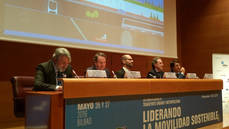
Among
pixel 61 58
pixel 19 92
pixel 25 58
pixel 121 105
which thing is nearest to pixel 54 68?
pixel 61 58

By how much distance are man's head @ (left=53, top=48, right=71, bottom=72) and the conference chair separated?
1.70 feet

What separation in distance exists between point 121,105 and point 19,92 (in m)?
1.23

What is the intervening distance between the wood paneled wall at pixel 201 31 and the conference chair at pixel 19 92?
15.5 feet

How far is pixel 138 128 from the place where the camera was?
176 cm

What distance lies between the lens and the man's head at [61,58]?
78.7 inches

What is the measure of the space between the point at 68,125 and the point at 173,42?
4438mm

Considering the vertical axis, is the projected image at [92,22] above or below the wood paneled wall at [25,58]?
above

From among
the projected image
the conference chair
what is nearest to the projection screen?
the projected image

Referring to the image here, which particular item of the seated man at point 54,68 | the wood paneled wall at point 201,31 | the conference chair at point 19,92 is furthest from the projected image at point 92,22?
the wood paneled wall at point 201,31

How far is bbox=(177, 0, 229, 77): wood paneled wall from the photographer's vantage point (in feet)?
18.1

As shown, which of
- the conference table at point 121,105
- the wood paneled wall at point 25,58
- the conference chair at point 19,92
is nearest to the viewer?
the conference table at point 121,105

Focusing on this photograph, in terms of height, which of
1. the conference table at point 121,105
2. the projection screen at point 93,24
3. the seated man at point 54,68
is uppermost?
the projection screen at point 93,24

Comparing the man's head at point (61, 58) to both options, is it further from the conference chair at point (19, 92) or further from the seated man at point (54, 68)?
the conference chair at point (19, 92)

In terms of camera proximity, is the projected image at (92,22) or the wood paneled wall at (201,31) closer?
the projected image at (92,22)
